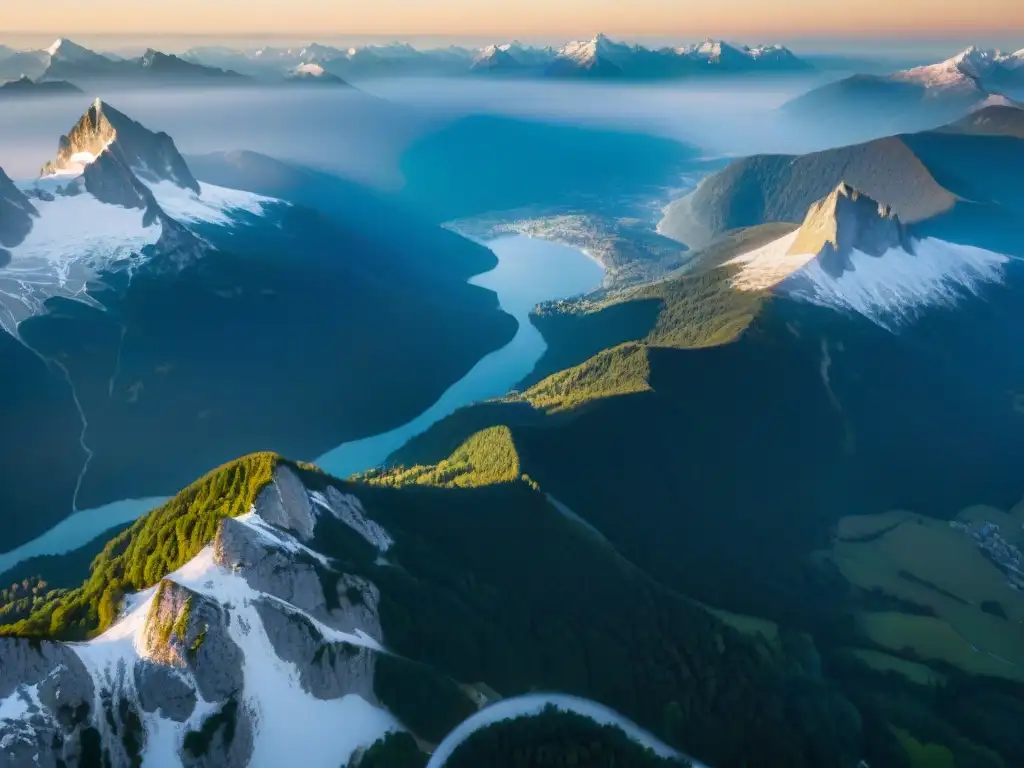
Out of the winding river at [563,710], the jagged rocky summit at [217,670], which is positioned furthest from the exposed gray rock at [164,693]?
the winding river at [563,710]

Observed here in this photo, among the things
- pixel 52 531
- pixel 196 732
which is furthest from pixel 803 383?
pixel 52 531

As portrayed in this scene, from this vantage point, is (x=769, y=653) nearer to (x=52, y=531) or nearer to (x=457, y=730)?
(x=457, y=730)

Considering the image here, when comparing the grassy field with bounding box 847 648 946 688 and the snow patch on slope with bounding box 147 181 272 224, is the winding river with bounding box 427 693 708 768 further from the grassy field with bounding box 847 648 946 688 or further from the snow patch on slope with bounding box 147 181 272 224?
the snow patch on slope with bounding box 147 181 272 224

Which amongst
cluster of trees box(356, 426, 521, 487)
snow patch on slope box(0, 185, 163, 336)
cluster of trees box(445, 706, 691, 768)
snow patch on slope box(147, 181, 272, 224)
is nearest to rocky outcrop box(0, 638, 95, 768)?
cluster of trees box(445, 706, 691, 768)

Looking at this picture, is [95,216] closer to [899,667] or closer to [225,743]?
[225,743]

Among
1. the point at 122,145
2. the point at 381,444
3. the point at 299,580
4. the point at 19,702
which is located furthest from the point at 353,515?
the point at 122,145

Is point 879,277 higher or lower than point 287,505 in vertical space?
lower
